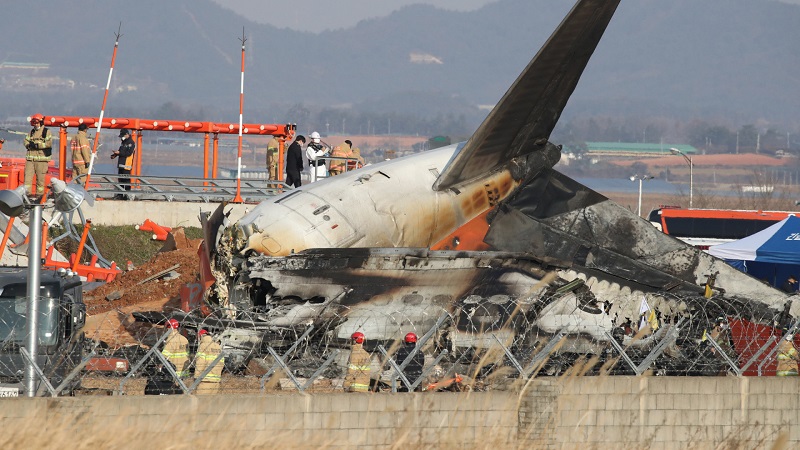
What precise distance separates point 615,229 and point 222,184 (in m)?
17.7

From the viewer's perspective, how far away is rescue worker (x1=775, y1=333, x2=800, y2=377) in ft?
55.5

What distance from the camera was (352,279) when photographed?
61.3 feet

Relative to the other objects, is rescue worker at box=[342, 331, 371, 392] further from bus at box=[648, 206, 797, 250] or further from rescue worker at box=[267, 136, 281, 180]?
bus at box=[648, 206, 797, 250]

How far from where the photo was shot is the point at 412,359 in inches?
631

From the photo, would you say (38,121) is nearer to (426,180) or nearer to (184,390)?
(426,180)

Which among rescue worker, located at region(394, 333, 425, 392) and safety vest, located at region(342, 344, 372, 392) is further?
rescue worker, located at region(394, 333, 425, 392)

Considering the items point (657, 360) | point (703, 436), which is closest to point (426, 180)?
point (657, 360)

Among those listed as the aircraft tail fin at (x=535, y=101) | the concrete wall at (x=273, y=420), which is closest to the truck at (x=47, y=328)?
the concrete wall at (x=273, y=420)

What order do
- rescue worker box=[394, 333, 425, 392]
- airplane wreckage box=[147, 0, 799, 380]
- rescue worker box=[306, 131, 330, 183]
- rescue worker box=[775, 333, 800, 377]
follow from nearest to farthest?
rescue worker box=[394, 333, 425, 392] → rescue worker box=[775, 333, 800, 377] → airplane wreckage box=[147, 0, 799, 380] → rescue worker box=[306, 131, 330, 183]

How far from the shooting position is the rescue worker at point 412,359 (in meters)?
16.0

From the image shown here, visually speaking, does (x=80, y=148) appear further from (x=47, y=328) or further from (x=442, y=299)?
(x=442, y=299)

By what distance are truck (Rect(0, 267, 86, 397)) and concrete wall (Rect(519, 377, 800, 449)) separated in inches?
234

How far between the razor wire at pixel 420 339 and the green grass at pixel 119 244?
13.4 meters

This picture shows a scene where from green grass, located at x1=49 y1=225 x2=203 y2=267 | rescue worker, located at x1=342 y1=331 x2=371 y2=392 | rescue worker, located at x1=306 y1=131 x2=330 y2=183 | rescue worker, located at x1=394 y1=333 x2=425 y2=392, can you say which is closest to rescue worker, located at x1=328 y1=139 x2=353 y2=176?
rescue worker, located at x1=306 y1=131 x2=330 y2=183
